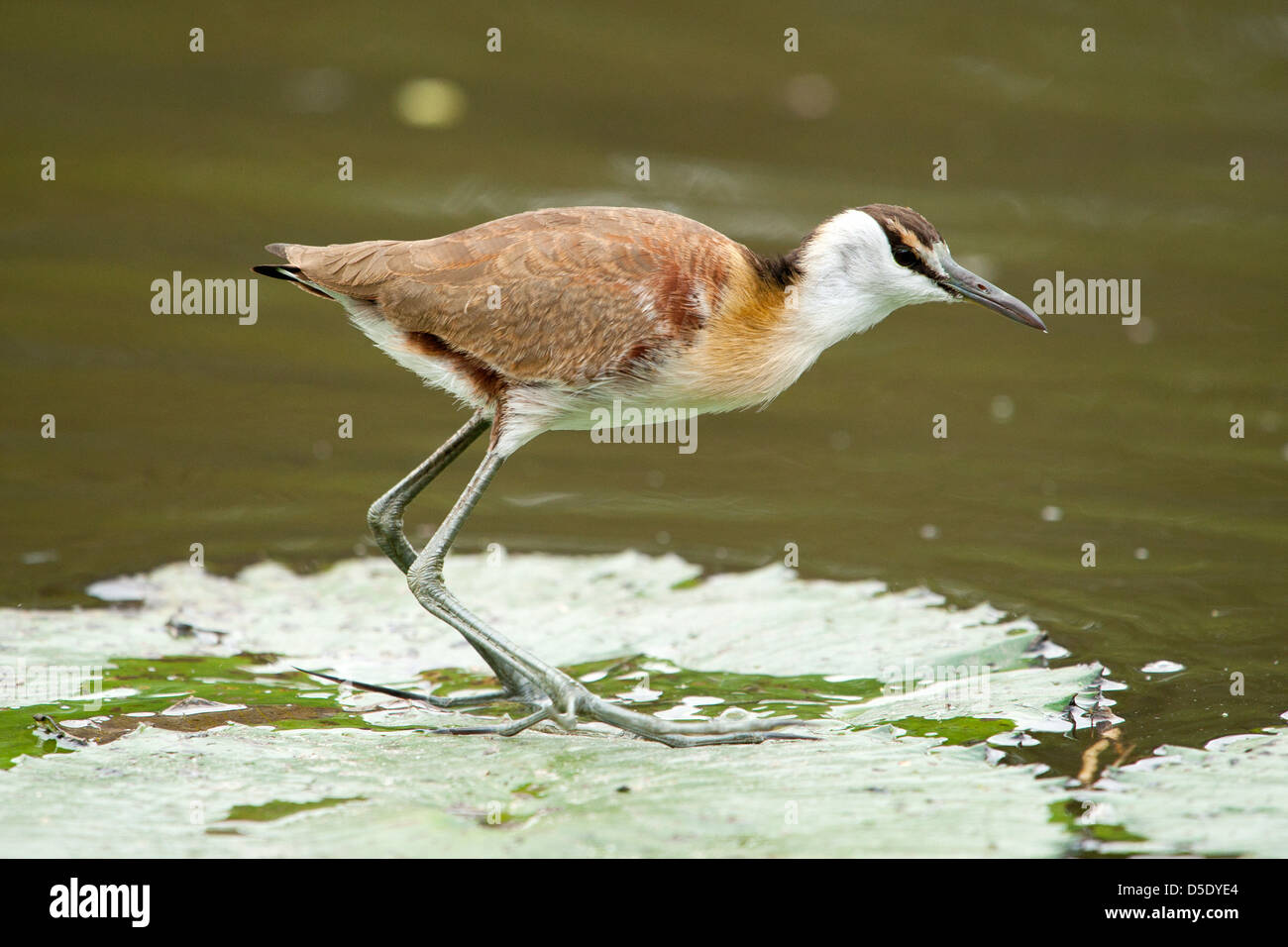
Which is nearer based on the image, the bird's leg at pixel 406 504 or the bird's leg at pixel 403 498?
the bird's leg at pixel 406 504

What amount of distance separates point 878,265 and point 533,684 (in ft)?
7.05

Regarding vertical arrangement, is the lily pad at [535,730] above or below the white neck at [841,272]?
below

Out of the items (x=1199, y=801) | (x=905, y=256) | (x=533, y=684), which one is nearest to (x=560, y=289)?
(x=905, y=256)

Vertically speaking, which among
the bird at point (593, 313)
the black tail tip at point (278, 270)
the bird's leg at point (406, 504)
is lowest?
the bird's leg at point (406, 504)

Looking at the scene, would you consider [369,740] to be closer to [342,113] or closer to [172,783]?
[172,783]

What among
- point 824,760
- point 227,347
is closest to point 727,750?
point 824,760

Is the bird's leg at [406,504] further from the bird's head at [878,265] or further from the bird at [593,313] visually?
the bird's head at [878,265]

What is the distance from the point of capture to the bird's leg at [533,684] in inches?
219

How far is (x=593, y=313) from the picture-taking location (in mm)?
5805

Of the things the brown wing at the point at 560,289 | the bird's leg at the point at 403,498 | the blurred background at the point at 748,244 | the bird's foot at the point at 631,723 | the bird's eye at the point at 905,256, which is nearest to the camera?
the bird's foot at the point at 631,723

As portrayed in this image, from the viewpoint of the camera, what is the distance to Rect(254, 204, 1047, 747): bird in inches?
229

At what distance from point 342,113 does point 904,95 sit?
15.4 ft

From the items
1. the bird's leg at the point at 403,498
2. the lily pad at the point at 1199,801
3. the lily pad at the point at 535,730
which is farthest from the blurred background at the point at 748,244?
the bird's leg at the point at 403,498

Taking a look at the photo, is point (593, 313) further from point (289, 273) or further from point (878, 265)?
point (289, 273)
